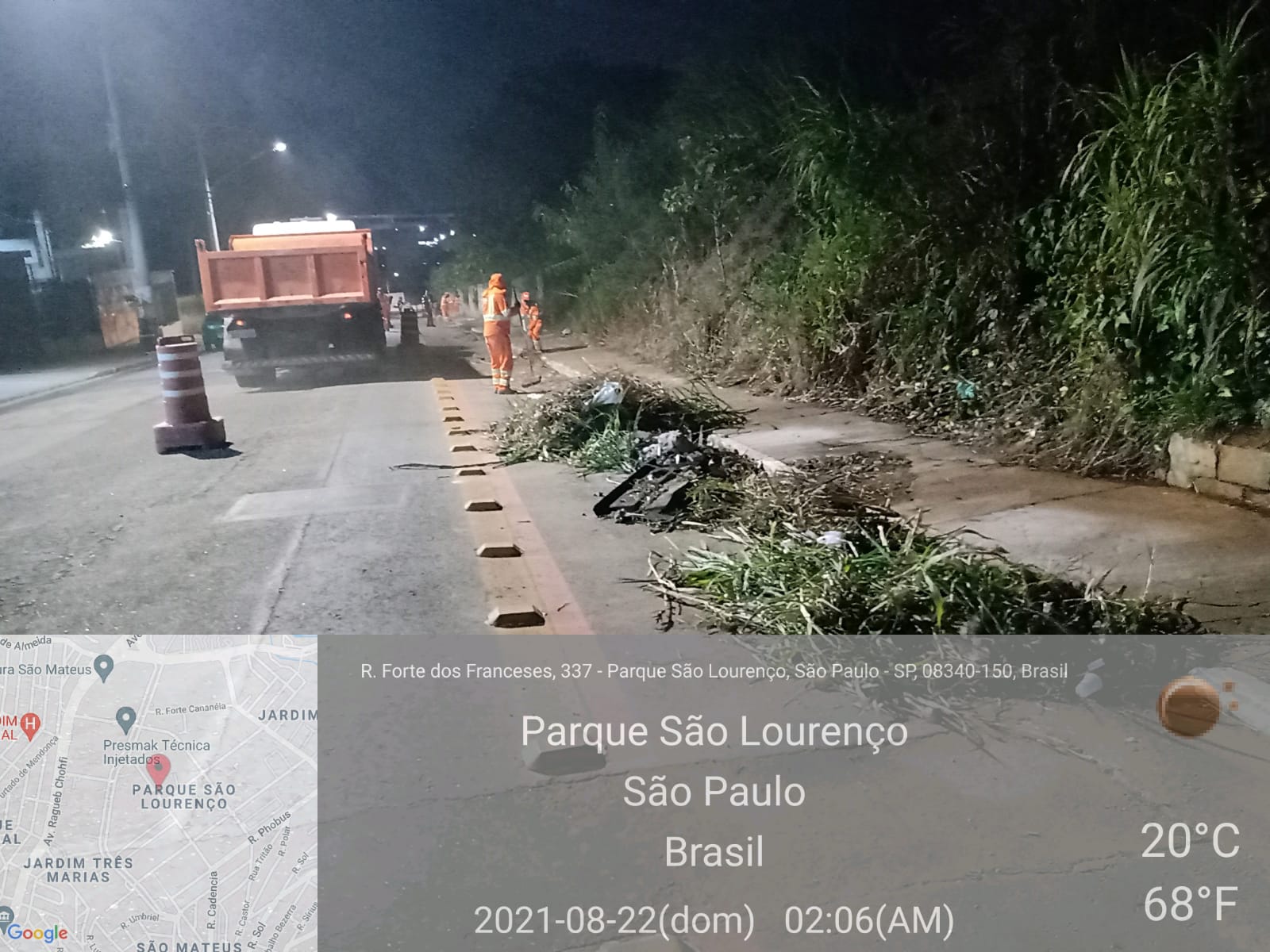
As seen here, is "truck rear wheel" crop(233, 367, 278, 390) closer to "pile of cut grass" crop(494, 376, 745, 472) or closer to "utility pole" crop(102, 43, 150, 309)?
"utility pole" crop(102, 43, 150, 309)

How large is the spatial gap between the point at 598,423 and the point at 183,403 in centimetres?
260

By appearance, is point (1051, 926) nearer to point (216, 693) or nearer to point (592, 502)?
point (216, 693)

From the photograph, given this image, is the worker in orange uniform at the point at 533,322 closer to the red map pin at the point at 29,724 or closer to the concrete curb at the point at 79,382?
the concrete curb at the point at 79,382

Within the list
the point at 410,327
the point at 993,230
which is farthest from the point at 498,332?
the point at 993,230

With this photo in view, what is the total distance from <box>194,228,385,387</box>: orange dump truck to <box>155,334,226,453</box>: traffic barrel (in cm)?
88

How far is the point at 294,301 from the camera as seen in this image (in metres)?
9.39

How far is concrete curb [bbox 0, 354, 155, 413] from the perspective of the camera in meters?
4.00

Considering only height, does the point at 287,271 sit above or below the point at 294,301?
above

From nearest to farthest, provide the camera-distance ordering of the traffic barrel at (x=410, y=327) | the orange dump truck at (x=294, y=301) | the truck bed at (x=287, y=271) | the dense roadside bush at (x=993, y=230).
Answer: the dense roadside bush at (x=993, y=230) < the truck bed at (x=287, y=271) < the orange dump truck at (x=294, y=301) < the traffic barrel at (x=410, y=327)

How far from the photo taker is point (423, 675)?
2.46 meters

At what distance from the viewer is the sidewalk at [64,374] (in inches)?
167

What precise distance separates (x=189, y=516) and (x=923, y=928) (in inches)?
150

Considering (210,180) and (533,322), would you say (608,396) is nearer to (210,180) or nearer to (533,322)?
(210,180)
